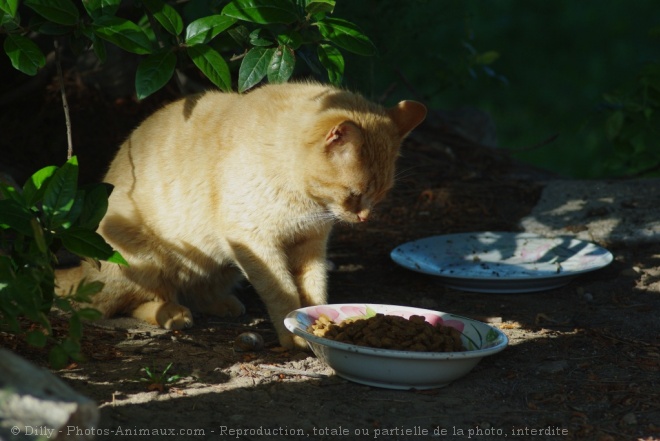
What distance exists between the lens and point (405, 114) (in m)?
3.64

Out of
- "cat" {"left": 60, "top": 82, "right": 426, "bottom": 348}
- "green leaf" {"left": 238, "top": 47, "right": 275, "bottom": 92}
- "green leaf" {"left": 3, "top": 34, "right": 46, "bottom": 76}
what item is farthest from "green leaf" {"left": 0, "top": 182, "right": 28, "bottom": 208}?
"green leaf" {"left": 238, "top": 47, "right": 275, "bottom": 92}

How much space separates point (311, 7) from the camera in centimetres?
325

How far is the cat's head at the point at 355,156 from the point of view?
3.29 m

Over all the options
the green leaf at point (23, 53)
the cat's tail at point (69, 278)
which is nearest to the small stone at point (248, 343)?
the cat's tail at point (69, 278)

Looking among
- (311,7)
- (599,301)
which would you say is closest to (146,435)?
(311,7)

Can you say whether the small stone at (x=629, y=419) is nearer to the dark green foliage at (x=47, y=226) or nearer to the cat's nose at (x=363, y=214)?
the cat's nose at (x=363, y=214)

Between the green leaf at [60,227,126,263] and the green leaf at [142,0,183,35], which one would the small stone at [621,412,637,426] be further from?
the green leaf at [142,0,183,35]

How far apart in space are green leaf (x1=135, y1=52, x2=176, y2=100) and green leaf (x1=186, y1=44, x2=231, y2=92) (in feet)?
0.30

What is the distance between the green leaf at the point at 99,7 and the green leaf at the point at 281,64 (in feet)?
2.19

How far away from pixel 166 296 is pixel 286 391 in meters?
1.22

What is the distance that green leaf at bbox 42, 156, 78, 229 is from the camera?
2.84m

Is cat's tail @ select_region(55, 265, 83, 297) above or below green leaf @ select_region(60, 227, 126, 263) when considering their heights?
below

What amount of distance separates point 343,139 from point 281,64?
426 millimetres

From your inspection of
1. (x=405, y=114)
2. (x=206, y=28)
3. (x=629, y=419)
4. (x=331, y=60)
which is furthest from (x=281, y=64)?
(x=629, y=419)
